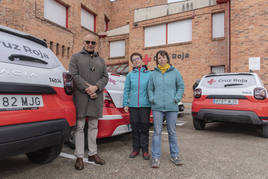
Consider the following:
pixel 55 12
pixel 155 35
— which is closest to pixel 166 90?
pixel 155 35

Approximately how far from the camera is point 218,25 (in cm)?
1223

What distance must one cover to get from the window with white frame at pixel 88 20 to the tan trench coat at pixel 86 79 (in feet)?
49.4

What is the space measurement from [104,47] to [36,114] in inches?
658

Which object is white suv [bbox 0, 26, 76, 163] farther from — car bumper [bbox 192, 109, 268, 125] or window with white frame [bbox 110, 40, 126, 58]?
window with white frame [bbox 110, 40, 126, 58]

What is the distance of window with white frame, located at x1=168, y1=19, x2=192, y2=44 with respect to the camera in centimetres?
1326

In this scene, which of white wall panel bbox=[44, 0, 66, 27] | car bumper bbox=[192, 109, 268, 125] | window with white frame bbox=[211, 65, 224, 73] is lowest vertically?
car bumper bbox=[192, 109, 268, 125]

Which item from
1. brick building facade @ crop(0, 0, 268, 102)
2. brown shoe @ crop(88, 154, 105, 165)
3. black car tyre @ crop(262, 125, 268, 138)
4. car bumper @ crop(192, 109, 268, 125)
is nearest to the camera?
brown shoe @ crop(88, 154, 105, 165)

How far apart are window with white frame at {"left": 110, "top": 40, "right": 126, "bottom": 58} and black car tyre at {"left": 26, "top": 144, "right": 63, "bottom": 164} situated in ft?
49.4

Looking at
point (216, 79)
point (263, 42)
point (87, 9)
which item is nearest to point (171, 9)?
point (263, 42)

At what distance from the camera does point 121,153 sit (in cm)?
337

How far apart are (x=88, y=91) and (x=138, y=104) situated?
2.78ft

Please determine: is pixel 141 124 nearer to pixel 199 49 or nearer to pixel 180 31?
pixel 199 49

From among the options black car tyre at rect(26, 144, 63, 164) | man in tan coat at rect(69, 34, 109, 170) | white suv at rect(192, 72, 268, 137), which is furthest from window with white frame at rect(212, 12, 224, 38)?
black car tyre at rect(26, 144, 63, 164)

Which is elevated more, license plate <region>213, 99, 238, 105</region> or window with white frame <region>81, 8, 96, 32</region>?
window with white frame <region>81, 8, 96, 32</region>
